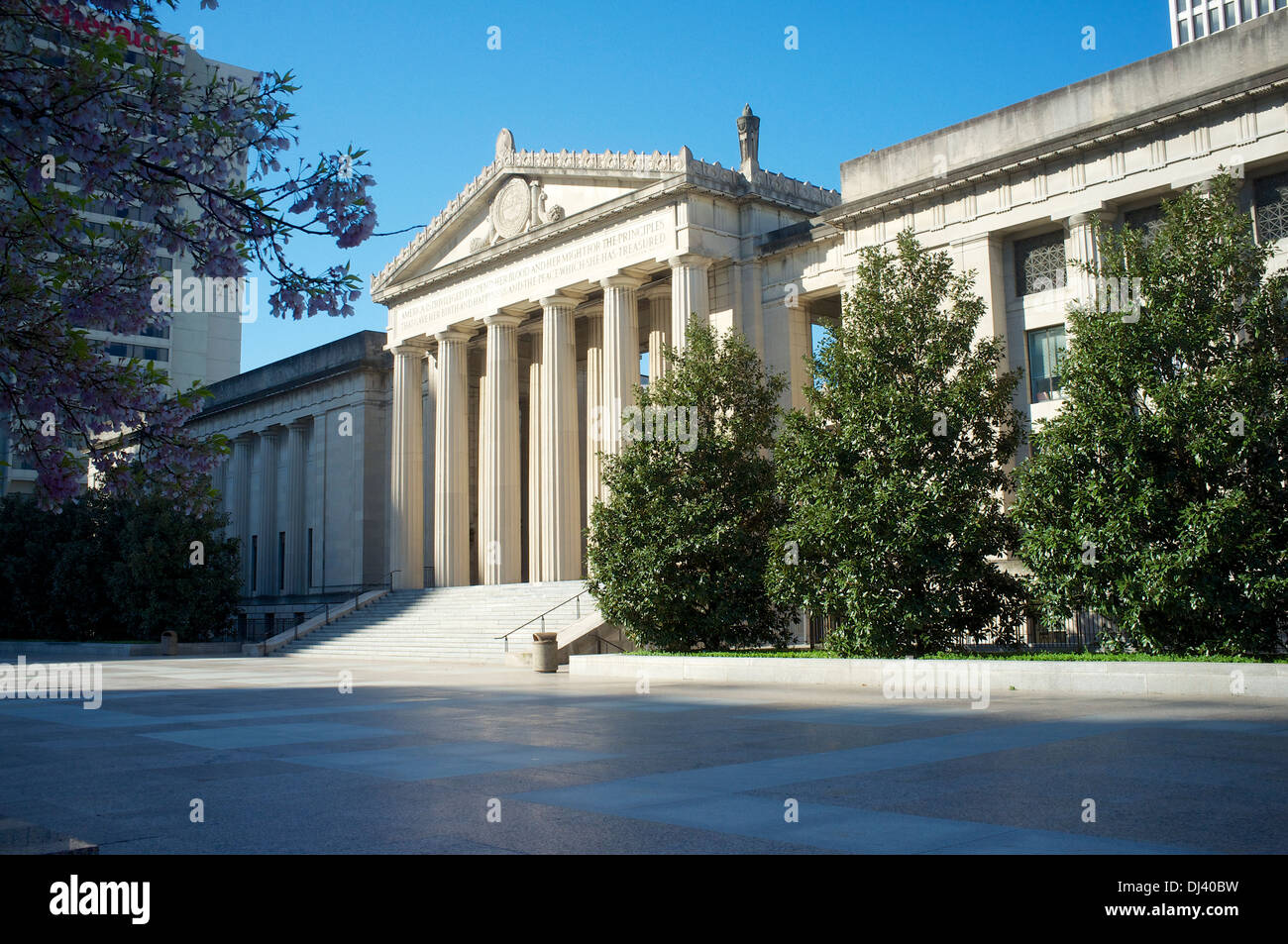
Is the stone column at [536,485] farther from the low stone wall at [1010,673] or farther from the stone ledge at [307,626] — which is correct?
the low stone wall at [1010,673]

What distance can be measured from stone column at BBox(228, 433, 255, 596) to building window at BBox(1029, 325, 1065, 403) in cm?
4855

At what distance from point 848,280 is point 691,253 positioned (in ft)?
18.6

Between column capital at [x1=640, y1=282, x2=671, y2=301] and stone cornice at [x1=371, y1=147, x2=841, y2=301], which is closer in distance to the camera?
stone cornice at [x1=371, y1=147, x2=841, y2=301]

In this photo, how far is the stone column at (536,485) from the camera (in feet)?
139

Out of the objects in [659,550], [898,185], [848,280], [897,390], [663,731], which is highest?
[898,185]

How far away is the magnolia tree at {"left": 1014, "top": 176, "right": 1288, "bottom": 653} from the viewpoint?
18.3 m

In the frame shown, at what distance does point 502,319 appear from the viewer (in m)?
45.3

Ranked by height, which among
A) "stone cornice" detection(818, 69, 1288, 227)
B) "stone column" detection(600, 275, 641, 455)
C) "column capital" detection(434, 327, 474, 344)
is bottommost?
"stone column" detection(600, 275, 641, 455)

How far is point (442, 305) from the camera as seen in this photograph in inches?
1892

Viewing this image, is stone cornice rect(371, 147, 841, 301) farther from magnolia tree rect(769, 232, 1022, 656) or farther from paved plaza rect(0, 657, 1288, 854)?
paved plaza rect(0, 657, 1288, 854)

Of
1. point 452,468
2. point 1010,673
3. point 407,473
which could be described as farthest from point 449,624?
point 1010,673

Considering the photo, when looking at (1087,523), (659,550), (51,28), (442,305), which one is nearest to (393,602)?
(442,305)

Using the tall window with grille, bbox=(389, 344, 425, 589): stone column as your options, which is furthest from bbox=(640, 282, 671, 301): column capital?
the tall window with grille
